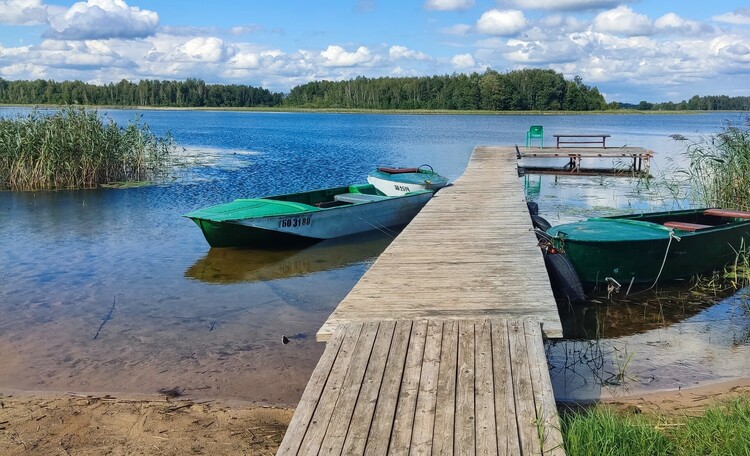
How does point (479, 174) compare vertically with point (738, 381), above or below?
above

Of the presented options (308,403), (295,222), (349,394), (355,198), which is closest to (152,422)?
(308,403)

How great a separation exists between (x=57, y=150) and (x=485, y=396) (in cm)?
1571

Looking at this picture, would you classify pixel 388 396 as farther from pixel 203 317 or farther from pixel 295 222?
pixel 295 222

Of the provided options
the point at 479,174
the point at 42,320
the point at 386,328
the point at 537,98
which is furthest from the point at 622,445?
the point at 537,98

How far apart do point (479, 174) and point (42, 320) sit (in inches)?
420

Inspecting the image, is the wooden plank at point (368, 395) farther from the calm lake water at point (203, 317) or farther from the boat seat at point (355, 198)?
the boat seat at point (355, 198)

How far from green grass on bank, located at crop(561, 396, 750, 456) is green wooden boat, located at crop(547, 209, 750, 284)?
392 centimetres

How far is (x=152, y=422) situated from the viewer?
4766 millimetres

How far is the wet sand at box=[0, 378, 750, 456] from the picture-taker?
14.4 ft

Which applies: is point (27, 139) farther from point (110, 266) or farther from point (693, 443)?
point (693, 443)

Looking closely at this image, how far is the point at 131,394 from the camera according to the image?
5469 mm

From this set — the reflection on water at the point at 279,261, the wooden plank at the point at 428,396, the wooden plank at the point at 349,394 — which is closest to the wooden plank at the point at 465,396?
the wooden plank at the point at 428,396

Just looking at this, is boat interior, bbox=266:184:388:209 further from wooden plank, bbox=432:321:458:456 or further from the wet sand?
wooden plank, bbox=432:321:458:456

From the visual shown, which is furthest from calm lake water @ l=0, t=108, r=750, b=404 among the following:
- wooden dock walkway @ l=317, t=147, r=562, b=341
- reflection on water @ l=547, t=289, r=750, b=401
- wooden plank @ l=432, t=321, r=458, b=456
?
wooden plank @ l=432, t=321, r=458, b=456
